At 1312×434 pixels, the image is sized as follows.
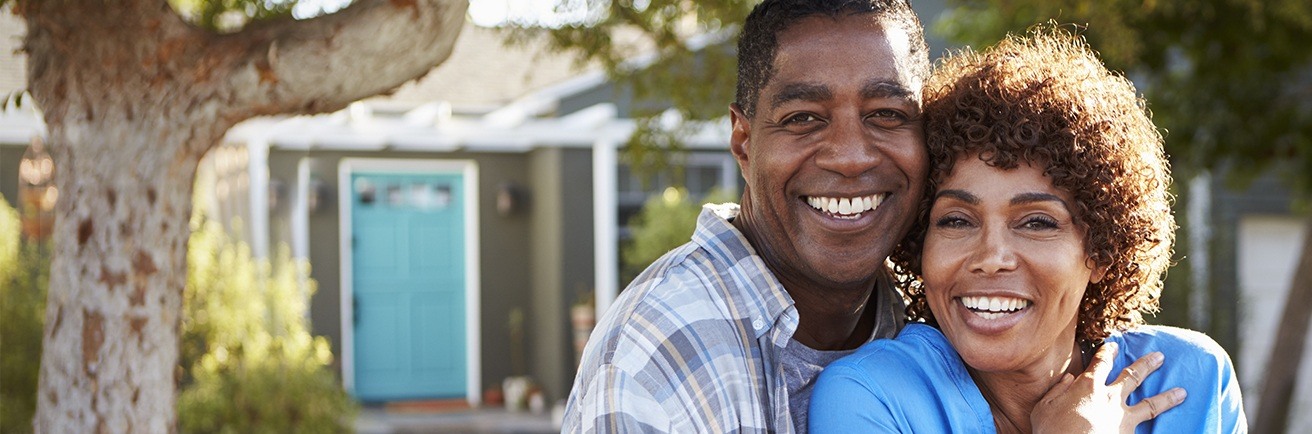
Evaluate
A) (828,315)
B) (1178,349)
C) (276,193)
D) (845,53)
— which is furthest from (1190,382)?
(276,193)

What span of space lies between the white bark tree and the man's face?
1202 millimetres

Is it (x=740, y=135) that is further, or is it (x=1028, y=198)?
(x=740, y=135)

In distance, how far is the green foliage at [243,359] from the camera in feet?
24.4

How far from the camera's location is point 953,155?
2.43 meters

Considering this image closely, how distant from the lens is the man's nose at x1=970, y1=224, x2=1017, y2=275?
236 centimetres

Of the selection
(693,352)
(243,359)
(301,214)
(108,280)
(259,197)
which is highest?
(259,197)

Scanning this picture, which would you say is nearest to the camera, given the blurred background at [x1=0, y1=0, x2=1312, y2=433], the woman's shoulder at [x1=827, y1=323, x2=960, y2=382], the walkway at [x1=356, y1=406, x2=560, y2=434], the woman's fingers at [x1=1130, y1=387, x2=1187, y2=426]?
the woman's shoulder at [x1=827, y1=323, x2=960, y2=382]

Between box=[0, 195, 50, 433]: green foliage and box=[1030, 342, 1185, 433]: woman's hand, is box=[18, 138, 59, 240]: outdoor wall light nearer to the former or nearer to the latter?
box=[0, 195, 50, 433]: green foliage

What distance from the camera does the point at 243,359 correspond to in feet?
25.0

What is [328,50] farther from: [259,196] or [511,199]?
[511,199]

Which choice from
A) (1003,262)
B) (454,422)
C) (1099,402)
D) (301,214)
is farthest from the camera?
(301,214)

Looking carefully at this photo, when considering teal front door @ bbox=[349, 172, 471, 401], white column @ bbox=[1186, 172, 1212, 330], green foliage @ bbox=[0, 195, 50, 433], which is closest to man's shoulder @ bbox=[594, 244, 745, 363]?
green foliage @ bbox=[0, 195, 50, 433]

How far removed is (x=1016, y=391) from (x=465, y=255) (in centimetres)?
1078

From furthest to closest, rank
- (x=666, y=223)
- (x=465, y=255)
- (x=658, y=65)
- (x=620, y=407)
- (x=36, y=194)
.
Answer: (x=465, y=255) < (x=666, y=223) < (x=36, y=194) < (x=658, y=65) < (x=620, y=407)
